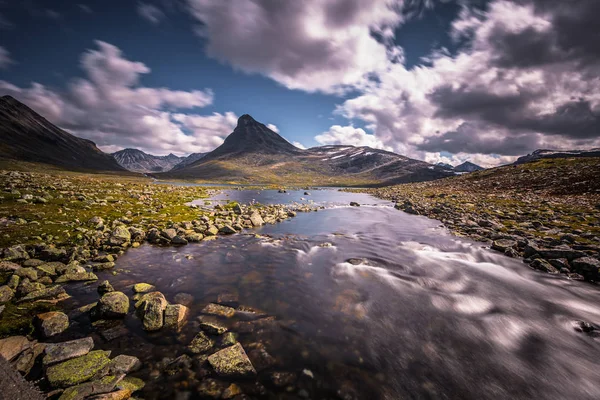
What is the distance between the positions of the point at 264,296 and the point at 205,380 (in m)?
4.95

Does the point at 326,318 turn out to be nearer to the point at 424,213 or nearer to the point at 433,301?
the point at 433,301

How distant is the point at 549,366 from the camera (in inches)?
325

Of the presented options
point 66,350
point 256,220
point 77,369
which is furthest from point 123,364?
point 256,220

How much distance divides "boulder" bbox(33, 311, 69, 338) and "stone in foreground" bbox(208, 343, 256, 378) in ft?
17.7

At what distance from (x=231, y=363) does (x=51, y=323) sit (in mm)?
6381

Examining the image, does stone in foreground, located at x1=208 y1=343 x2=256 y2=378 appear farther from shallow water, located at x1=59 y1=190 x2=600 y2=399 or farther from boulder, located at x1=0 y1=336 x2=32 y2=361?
boulder, located at x1=0 y1=336 x2=32 y2=361

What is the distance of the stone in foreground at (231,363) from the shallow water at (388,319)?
0.50 metres

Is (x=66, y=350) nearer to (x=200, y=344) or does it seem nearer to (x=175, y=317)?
(x=175, y=317)

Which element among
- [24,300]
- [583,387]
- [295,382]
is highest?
[24,300]

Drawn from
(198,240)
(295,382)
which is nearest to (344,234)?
(198,240)

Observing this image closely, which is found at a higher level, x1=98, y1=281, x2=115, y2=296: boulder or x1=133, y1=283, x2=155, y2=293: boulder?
x1=98, y1=281, x2=115, y2=296: boulder

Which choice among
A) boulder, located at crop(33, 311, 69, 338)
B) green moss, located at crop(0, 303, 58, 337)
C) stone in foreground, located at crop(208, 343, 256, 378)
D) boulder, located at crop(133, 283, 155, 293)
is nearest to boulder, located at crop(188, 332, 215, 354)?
A: stone in foreground, located at crop(208, 343, 256, 378)

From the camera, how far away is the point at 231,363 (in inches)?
278

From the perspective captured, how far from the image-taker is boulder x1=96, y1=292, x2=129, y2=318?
28.7 ft
